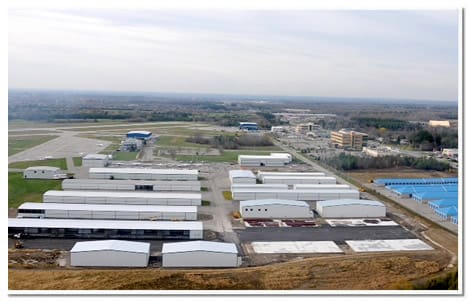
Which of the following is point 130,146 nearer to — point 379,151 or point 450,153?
point 379,151

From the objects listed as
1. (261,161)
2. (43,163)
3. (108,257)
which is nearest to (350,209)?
(108,257)

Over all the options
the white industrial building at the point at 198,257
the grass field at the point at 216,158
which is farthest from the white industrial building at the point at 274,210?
the grass field at the point at 216,158

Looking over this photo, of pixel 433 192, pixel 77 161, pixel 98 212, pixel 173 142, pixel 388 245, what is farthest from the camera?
pixel 173 142

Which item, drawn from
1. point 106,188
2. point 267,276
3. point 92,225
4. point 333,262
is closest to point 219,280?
point 267,276

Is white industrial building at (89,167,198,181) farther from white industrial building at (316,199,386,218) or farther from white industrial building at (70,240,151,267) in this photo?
white industrial building at (70,240,151,267)

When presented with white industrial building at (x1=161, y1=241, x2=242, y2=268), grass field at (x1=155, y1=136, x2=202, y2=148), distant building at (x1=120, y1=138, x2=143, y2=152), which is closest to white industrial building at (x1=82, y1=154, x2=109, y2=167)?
distant building at (x1=120, y1=138, x2=143, y2=152)
